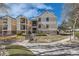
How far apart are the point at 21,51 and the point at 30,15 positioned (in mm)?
317

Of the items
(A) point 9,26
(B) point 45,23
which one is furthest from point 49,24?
(A) point 9,26

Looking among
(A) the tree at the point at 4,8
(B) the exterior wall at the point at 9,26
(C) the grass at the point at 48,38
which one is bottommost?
(C) the grass at the point at 48,38

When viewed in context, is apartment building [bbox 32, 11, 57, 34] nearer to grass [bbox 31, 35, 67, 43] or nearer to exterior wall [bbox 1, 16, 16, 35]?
grass [bbox 31, 35, 67, 43]

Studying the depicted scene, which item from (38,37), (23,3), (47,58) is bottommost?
(47,58)

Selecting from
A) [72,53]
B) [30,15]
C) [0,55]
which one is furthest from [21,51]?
[72,53]

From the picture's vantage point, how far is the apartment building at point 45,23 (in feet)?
5.99

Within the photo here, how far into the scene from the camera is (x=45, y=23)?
1833 mm

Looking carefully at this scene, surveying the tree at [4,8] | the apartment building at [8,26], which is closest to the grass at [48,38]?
the apartment building at [8,26]

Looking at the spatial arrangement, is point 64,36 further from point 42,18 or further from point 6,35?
point 6,35

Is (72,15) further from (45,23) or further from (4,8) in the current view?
(4,8)

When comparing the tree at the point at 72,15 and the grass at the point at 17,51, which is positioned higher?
the tree at the point at 72,15

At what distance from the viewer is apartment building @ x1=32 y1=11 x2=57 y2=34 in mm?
1827

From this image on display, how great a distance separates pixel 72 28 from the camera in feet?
5.99

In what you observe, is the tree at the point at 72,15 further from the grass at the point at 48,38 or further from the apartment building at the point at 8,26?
the apartment building at the point at 8,26
